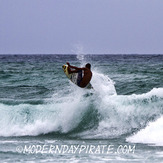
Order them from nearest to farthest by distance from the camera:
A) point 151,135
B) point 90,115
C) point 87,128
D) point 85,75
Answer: point 151,135 → point 85,75 → point 87,128 → point 90,115

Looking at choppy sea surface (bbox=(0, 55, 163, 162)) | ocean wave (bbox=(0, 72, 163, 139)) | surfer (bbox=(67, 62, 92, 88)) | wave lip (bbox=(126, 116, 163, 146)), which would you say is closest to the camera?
choppy sea surface (bbox=(0, 55, 163, 162))

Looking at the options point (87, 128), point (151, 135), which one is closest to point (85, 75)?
point (87, 128)

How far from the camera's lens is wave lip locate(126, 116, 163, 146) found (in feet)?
37.2

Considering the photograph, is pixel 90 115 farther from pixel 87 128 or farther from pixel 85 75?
pixel 85 75

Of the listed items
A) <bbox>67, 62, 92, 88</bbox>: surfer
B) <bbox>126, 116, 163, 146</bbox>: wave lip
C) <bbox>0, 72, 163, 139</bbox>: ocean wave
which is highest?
<bbox>67, 62, 92, 88</bbox>: surfer

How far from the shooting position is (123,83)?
71.9ft

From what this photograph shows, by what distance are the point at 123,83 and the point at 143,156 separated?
12.5 m

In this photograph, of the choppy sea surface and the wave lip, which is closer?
the choppy sea surface

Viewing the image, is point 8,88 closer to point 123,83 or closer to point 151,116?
point 123,83

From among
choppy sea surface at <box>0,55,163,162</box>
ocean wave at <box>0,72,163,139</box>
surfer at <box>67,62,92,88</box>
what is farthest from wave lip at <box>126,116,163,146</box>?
surfer at <box>67,62,92,88</box>

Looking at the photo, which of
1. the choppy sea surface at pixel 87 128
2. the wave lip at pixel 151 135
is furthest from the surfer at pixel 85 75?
the wave lip at pixel 151 135

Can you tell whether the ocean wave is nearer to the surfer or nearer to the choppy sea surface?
the choppy sea surface

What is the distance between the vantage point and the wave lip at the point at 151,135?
37.2ft

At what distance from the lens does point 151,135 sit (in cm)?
1182
